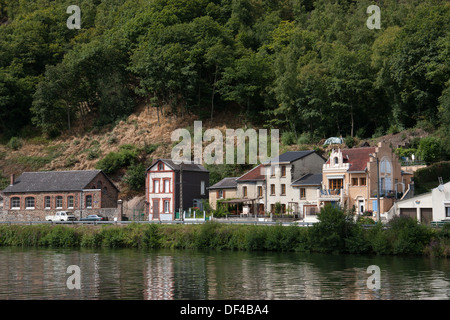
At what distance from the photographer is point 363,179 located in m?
64.7

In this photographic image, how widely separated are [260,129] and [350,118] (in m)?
12.4

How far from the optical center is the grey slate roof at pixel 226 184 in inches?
2933

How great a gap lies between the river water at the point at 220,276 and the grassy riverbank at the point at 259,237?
1.57 metres

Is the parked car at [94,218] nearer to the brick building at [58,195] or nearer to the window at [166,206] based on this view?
the brick building at [58,195]

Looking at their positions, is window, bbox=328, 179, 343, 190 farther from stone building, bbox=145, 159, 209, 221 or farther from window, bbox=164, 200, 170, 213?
window, bbox=164, 200, 170, 213

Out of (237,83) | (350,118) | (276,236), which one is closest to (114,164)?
(237,83)

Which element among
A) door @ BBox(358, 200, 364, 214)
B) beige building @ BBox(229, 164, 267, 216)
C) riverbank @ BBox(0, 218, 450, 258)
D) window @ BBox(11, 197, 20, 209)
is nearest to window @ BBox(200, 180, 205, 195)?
beige building @ BBox(229, 164, 267, 216)

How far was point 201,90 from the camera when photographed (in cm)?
9744

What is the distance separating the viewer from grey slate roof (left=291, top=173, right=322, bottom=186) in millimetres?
68062

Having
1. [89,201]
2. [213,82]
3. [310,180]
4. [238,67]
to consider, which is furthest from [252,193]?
[213,82]

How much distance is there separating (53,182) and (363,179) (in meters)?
36.3

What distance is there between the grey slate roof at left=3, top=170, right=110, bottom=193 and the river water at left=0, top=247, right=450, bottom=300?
22428 mm
